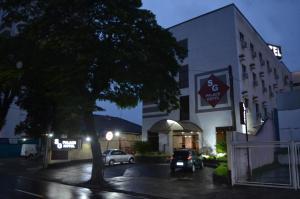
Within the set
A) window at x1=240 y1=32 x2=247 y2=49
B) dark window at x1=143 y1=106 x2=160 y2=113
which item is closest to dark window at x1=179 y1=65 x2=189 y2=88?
dark window at x1=143 y1=106 x2=160 y2=113

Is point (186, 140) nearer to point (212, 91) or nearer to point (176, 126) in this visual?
point (176, 126)

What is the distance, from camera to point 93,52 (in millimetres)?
15680

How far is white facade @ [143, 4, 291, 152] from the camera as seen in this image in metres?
30.5

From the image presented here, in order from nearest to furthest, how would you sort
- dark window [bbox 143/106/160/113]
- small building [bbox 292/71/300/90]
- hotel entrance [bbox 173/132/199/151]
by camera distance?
hotel entrance [bbox 173/132/199/151] → dark window [bbox 143/106/160/113] → small building [bbox 292/71/300/90]

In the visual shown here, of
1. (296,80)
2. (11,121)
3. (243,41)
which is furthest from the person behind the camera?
(296,80)

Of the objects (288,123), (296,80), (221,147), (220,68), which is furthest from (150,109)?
(296,80)

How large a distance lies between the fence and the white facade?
616 centimetres

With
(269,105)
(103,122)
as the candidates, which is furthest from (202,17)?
(103,122)

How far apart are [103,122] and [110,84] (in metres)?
33.7

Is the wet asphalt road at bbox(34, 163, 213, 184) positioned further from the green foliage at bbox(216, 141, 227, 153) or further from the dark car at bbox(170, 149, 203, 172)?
the green foliage at bbox(216, 141, 227, 153)

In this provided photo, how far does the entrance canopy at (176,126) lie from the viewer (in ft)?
101

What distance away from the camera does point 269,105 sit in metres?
38.7

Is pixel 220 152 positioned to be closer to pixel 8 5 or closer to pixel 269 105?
pixel 269 105

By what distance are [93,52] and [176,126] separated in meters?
17.9
